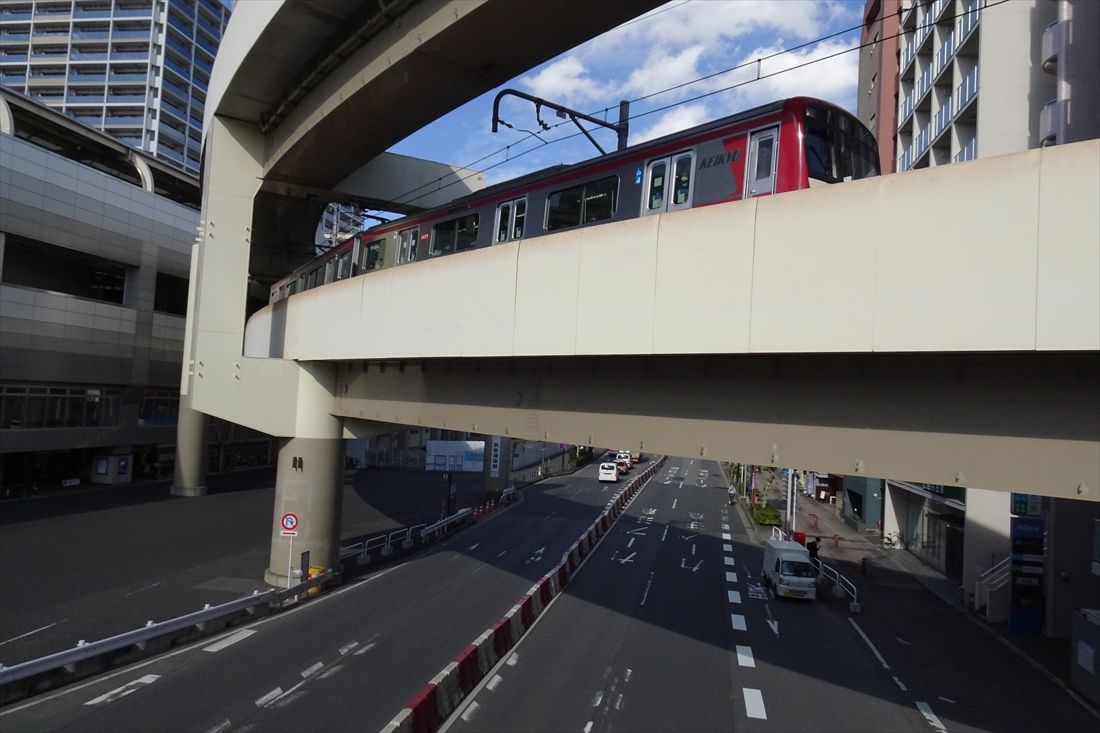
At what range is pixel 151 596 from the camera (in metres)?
17.5

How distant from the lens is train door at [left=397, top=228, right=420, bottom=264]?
1756cm

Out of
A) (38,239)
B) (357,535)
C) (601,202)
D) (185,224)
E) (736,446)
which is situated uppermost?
(185,224)

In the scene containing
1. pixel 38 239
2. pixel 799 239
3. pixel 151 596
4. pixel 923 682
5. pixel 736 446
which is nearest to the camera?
pixel 799 239

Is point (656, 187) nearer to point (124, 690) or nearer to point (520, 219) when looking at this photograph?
point (520, 219)

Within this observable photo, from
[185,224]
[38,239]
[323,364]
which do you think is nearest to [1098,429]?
[323,364]

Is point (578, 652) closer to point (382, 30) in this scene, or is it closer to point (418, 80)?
point (418, 80)

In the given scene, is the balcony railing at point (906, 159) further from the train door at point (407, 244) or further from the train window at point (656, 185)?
the train window at point (656, 185)

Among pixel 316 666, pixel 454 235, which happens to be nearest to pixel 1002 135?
pixel 454 235

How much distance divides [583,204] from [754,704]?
922cm

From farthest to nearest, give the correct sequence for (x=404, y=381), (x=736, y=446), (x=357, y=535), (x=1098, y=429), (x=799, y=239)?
1. (x=357, y=535)
2. (x=404, y=381)
3. (x=736, y=446)
4. (x=799, y=239)
5. (x=1098, y=429)

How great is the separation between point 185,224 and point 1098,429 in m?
42.6

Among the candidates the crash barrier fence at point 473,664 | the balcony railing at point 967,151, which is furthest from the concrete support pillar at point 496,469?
the balcony railing at point 967,151

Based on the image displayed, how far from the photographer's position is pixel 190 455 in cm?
3522

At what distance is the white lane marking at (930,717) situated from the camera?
38.3 ft
